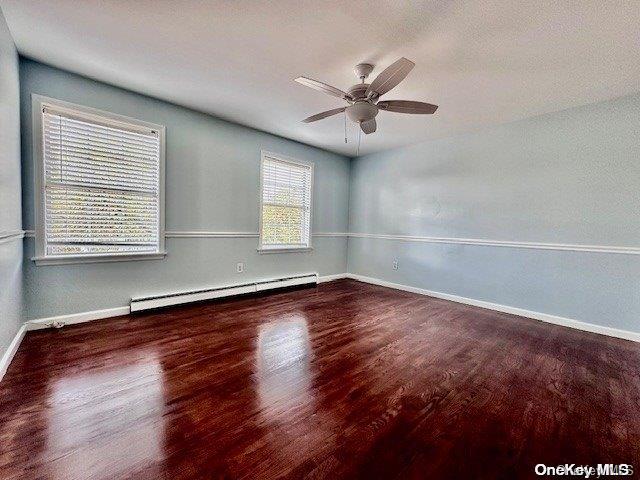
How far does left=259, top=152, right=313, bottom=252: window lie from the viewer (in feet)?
13.6

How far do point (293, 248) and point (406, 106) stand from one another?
9.19 ft

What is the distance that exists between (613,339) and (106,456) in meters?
4.10

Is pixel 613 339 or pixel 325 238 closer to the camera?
pixel 613 339

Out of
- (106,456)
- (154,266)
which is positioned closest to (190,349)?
(106,456)

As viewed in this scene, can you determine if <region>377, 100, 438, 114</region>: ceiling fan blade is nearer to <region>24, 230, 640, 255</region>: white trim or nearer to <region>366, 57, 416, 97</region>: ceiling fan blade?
<region>366, 57, 416, 97</region>: ceiling fan blade

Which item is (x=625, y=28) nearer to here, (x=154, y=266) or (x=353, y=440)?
(x=353, y=440)

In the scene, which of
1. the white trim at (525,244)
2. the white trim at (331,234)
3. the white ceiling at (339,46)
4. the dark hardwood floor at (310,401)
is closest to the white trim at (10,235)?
the dark hardwood floor at (310,401)

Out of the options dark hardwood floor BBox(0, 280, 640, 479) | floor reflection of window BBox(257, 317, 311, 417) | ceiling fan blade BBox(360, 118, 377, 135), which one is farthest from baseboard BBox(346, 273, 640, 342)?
ceiling fan blade BBox(360, 118, 377, 135)

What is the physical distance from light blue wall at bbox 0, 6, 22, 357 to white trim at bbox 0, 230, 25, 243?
0.02m

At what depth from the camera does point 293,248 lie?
4.53 meters

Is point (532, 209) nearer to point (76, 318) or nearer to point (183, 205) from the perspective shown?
point (183, 205)

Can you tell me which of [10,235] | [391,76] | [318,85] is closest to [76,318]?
Result: [10,235]

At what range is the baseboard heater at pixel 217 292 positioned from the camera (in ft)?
9.93

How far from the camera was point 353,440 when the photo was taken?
1.32 m
